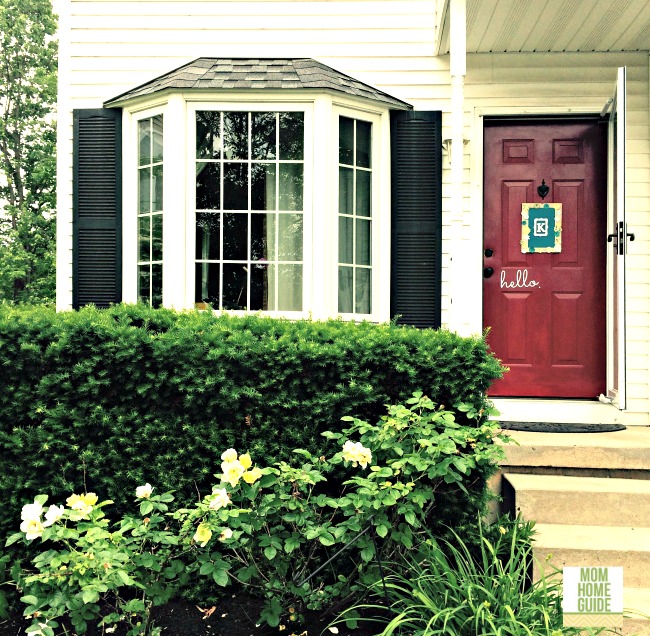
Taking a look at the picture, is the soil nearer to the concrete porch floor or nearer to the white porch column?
the concrete porch floor

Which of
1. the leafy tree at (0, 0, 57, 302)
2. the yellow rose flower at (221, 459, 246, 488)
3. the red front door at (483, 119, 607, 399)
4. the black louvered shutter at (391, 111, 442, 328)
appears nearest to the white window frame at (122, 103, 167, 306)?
the black louvered shutter at (391, 111, 442, 328)

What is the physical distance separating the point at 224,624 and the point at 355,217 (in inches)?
118

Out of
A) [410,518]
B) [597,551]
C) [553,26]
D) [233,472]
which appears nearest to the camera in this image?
[233,472]

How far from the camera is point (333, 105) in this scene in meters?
4.64

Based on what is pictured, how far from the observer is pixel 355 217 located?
4832mm

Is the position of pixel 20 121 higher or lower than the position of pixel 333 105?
higher

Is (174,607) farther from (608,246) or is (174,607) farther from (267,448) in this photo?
(608,246)

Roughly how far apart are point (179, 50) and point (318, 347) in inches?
126

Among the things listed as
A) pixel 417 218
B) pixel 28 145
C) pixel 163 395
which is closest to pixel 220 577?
pixel 163 395

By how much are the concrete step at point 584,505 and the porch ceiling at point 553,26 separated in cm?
272

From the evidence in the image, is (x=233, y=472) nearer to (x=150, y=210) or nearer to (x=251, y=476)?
(x=251, y=476)

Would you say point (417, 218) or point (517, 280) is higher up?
point (417, 218)

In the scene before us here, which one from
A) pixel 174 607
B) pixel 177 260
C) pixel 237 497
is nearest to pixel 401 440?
pixel 237 497

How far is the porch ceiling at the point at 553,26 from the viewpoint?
410 cm
